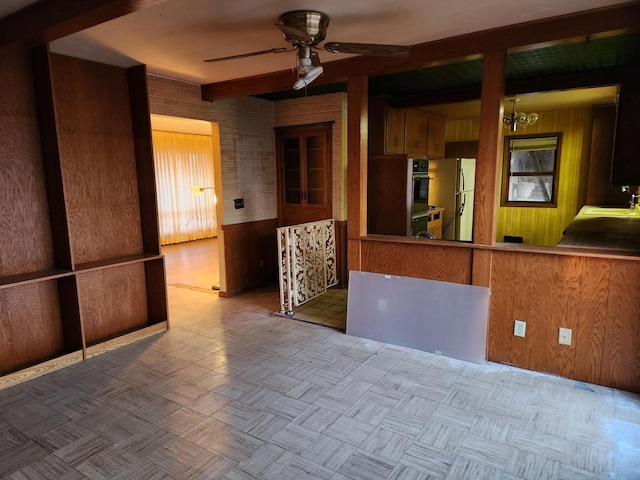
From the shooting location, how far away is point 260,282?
5.39 m

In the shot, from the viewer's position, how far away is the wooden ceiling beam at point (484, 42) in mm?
2459

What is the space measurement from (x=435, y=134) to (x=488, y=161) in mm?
3323

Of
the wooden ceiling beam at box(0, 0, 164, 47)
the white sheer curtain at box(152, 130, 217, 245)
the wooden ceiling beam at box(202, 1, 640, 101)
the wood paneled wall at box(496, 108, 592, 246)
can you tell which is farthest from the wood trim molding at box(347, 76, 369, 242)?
the white sheer curtain at box(152, 130, 217, 245)

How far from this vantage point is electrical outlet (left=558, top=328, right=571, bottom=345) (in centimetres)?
281

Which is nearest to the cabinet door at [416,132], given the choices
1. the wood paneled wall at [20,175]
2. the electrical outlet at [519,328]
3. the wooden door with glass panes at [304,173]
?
the wooden door with glass panes at [304,173]

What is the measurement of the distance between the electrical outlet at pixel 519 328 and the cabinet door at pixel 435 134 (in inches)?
136

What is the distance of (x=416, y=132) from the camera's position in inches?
217

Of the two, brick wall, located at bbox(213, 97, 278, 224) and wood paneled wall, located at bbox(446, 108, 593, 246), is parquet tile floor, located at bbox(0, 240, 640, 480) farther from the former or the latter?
wood paneled wall, located at bbox(446, 108, 593, 246)

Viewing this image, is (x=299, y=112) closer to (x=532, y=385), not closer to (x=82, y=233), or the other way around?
(x=82, y=233)

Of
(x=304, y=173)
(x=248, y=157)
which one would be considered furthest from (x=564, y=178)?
(x=248, y=157)

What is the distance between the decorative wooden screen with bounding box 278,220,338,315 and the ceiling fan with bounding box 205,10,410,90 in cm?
190

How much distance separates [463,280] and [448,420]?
120cm

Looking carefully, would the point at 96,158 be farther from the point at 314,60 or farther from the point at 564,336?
the point at 564,336

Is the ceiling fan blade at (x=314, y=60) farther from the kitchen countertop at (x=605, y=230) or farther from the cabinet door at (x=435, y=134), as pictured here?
the cabinet door at (x=435, y=134)
